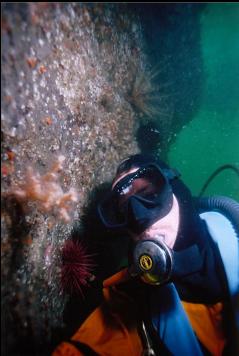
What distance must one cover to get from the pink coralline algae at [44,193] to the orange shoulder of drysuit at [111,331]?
1421 millimetres

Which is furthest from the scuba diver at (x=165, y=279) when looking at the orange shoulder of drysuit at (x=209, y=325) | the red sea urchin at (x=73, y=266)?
the red sea urchin at (x=73, y=266)

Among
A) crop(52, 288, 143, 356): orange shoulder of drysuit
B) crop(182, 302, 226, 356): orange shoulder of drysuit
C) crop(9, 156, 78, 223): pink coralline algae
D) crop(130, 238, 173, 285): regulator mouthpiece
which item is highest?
crop(9, 156, 78, 223): pink coralline algae

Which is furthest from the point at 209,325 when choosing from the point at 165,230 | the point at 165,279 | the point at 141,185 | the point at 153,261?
the point at 141,185

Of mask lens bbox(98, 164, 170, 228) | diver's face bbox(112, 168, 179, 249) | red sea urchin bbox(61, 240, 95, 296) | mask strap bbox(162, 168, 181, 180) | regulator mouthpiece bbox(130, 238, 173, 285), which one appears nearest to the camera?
regulator mouthpiece bbox(130, 238, 173, 285)

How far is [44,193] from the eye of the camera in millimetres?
2570

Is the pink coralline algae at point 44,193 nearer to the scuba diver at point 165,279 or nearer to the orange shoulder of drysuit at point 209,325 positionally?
the scuba diver at point 165,279

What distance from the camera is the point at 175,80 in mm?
8164

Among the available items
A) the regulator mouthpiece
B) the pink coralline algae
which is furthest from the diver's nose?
the pink coralline algae

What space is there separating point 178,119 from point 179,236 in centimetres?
→ 633

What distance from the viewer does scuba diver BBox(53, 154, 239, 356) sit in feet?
9.75

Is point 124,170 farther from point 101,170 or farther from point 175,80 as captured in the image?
point 175,80

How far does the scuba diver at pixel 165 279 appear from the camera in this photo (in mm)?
2971

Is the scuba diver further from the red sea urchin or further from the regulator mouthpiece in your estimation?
the red sea urchin

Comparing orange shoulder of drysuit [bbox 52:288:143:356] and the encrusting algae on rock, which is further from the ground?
the encrusting algae on rock
